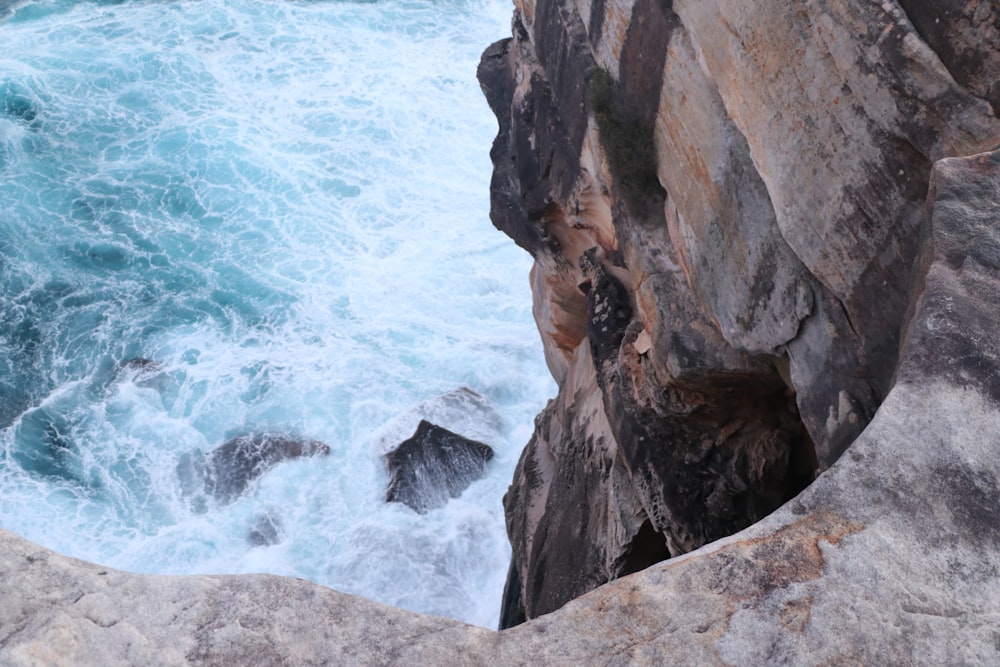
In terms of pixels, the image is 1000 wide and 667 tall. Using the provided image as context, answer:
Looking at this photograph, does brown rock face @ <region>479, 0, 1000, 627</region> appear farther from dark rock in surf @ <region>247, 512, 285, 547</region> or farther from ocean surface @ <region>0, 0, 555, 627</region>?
dark rock in surf @ <region>247, 512, 285, 547</region>

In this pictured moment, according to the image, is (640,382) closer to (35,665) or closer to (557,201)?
(557,201)

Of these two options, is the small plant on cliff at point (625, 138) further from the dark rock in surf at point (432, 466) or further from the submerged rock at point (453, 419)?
the submerged rock at point (453, 419)

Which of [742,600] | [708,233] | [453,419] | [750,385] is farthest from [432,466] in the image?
[742,600]

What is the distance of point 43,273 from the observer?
62.3ft

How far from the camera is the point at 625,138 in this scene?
344 inches

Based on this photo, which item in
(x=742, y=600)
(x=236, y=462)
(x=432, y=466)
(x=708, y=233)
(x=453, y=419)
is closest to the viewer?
(x=742, y=600)

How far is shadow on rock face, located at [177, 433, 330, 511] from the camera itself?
15.1 metres

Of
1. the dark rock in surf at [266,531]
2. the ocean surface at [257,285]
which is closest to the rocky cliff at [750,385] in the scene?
the dark rock in surf at [266,531]

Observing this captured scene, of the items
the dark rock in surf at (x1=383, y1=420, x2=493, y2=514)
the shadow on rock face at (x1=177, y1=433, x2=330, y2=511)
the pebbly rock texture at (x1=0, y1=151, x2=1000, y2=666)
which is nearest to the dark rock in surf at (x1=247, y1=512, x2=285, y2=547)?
the shadow on rock face at (x1=177, y1=433, x2=330, y2=511)

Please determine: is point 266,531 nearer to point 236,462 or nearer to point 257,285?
point 236,462

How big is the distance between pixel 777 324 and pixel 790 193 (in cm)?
96

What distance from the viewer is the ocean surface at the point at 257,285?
571 inches

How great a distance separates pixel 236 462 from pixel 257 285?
4897 mm

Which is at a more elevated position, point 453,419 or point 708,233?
point 708,233
